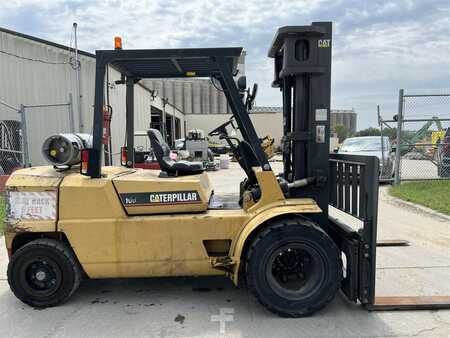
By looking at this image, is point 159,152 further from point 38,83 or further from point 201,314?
point 38,83

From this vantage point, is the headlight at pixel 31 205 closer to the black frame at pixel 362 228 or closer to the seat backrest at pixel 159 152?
the seat backrest at pixel 159 152

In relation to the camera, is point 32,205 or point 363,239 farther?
point 32,205

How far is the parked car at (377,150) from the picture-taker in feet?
41.3

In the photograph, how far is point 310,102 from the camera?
392cm

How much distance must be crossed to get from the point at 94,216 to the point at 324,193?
2337mm

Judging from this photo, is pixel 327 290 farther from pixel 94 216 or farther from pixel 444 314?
pixel 94 216

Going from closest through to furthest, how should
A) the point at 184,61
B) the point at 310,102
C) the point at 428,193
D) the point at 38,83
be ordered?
the point at 310,102 < the point at 184,61 < the point at 428,193 < the point at 38,83

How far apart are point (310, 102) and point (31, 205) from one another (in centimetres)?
295

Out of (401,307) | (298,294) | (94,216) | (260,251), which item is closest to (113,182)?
(94,216)

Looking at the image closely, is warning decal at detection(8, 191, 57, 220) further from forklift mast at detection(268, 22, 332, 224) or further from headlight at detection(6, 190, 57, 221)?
forklift mast at detection(268, 22, 332, 224)

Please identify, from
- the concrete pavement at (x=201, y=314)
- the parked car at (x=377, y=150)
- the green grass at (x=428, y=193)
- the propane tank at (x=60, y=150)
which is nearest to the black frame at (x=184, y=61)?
the propane tank at (x=60, y=150)

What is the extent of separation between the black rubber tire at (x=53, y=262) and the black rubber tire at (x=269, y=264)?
68.9 inches

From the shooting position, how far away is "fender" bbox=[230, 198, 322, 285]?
3.58 meters

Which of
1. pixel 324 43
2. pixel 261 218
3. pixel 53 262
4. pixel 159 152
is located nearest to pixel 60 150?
pixel 159 152
